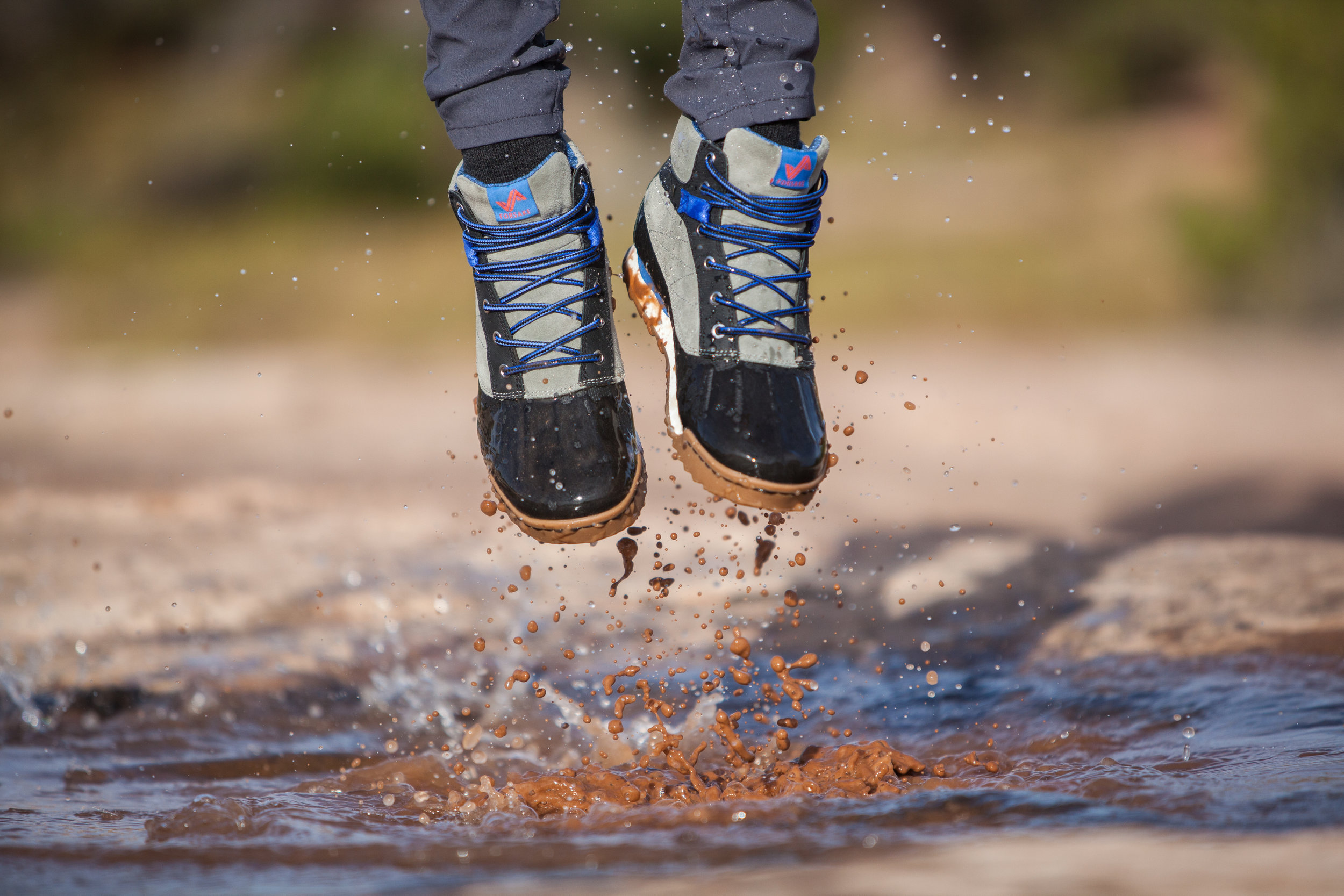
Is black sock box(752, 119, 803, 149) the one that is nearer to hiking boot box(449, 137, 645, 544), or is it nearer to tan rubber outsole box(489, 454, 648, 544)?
hiking boot box(449, 137, 645, 544)

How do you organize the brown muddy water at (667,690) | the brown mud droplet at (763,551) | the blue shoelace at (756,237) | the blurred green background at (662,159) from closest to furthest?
the brown muddy water at (667,690)
the blue shoelace at (756,237)
the brown mud droplet at (763,551)
the blurred green background at (662,159)

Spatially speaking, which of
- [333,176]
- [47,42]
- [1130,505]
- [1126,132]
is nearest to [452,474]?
[1130,505]

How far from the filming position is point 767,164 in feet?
5.10

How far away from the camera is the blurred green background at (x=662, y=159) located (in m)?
6.18

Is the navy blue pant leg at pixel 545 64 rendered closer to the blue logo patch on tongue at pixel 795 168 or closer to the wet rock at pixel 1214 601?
the blue logo patch on tongue at pixel 795 168

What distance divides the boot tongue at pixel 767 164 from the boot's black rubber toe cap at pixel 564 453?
0.36 meters

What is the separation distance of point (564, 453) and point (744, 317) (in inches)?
12.9

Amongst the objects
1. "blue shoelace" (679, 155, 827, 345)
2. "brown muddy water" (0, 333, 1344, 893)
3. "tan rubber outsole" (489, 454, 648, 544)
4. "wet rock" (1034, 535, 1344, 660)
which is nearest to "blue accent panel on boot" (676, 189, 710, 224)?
"blue shoelace" (679, 155, 827, 345)

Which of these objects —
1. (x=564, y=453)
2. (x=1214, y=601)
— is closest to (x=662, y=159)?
(x=1214, y=601)

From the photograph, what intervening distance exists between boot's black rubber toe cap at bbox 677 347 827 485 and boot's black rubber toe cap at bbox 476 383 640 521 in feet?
0.35

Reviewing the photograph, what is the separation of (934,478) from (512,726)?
6.72ft

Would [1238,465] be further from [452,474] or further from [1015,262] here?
[1015,262]

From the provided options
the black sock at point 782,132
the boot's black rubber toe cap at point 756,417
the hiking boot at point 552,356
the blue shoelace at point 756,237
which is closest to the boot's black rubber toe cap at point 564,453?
the hiking boot at point 552,356

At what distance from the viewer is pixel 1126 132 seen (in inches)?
390
